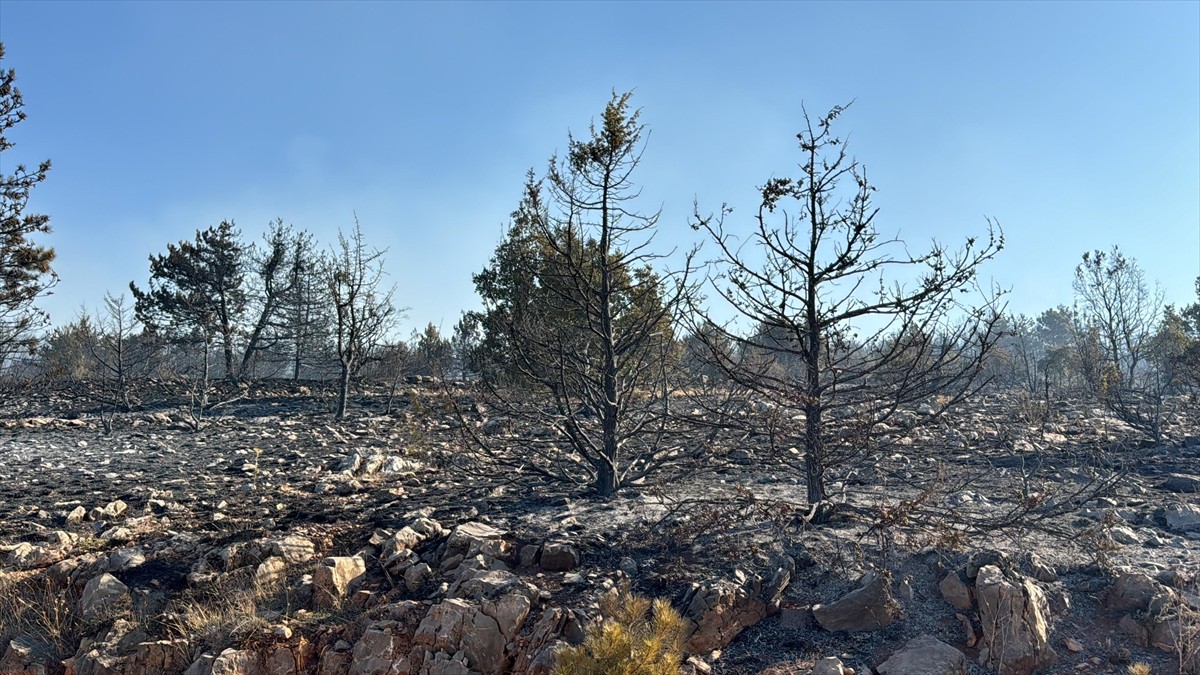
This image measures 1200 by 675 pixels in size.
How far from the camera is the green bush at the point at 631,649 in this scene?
3691 mm

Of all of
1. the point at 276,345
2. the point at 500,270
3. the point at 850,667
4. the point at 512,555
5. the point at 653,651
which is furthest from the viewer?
the point at 276,345

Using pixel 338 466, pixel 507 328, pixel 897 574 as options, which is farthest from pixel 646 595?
pixel 338 466

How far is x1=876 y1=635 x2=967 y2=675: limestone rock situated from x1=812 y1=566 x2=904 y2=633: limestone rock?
0.99ft

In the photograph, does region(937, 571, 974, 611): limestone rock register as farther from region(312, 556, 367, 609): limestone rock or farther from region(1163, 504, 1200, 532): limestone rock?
region(312, 556, 367, 609): limestone rock

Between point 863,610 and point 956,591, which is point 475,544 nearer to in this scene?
point 863,610

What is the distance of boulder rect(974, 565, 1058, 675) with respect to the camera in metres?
4.20

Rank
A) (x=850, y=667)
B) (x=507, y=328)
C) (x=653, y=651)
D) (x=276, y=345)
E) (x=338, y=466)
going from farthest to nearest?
(x=276, y=345), (x=338, y=466), (x=507, y=328), (x=850, y=667), (x=653, y=651)

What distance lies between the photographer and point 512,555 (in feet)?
19.5

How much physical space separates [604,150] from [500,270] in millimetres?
11325

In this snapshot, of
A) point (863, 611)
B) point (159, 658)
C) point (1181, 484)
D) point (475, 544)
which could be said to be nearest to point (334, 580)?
point (475, 544)

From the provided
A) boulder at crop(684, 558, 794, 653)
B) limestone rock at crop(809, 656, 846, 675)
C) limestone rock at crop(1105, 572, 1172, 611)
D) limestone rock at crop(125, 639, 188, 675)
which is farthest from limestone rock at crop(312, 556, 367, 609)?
limestone rock at crop(1105, 572, 1172, 611)

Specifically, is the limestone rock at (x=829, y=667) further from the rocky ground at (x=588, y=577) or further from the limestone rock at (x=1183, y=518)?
the limestone rock at (x=1183, y=518)

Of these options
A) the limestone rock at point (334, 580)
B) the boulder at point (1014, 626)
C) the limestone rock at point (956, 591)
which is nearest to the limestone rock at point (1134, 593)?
the boulder at point (1014, 626)

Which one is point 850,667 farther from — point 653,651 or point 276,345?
A: point 276,345
